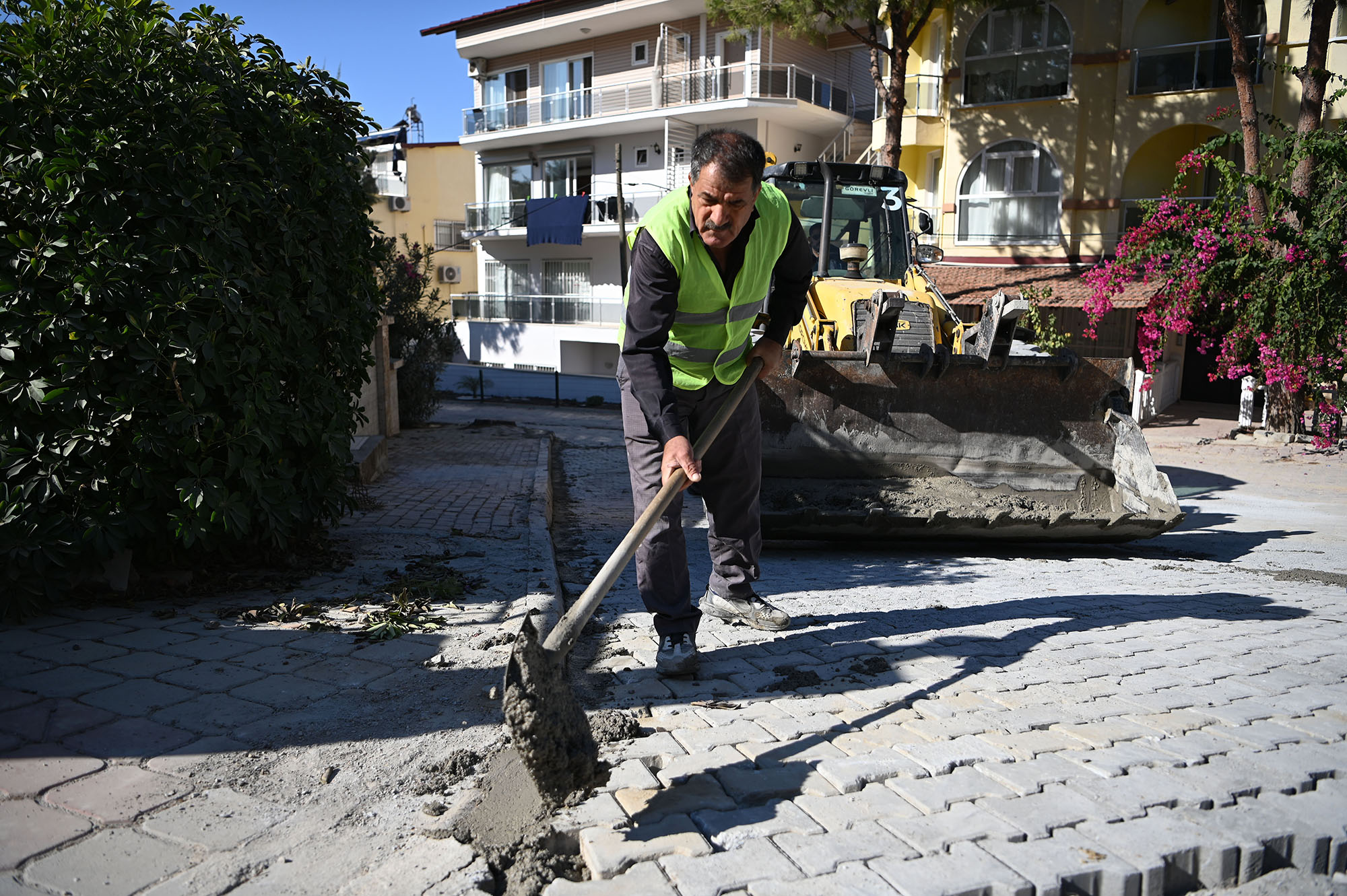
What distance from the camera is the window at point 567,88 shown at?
90.2ft

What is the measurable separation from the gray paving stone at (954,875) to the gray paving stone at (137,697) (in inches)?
94.2

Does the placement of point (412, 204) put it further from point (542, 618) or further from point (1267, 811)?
point (1267, 811)

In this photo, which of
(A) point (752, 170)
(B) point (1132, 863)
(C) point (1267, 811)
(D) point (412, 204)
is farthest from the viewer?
(D) point (412, 204)

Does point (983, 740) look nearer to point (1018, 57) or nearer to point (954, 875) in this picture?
point (954, 875)

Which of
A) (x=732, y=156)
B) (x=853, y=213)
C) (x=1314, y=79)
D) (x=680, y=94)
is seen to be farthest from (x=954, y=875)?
(x=680, y=94)

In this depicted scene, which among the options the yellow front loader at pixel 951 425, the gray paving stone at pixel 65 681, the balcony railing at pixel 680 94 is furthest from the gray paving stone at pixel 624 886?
the balcony railing at pixel 680 94

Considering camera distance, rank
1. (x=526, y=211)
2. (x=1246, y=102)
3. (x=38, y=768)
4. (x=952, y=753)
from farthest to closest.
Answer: (x=526, y=211)
(x=1246, y=102)
(x=952, y=753)
(x=38, y=768)

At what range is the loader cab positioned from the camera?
8055 mm

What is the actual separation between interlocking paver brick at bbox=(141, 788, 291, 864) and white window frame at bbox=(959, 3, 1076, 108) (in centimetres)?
1991

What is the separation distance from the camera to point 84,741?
2930mm

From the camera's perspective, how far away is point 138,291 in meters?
3.80

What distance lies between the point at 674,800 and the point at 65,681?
2.27 m

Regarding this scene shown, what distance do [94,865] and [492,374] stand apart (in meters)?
19.3

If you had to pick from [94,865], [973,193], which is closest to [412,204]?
[973,193]
